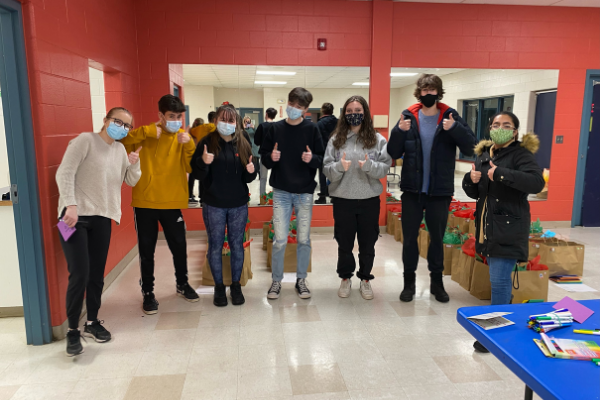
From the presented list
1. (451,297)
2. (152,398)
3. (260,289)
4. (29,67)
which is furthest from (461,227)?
(29,67)

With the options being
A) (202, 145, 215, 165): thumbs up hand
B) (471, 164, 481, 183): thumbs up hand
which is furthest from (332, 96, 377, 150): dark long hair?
(202, 145, 215, 165): thumbs up hand

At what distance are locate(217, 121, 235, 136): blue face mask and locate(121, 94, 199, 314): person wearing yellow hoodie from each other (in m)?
0.24

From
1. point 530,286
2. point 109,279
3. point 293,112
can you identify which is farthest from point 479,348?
point 109,279

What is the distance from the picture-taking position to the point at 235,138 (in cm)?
307

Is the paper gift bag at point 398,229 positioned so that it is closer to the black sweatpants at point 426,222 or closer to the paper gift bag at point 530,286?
the black sweatpants at point 426,222

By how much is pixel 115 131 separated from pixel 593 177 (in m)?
6.09

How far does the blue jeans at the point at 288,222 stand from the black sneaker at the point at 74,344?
1.44m

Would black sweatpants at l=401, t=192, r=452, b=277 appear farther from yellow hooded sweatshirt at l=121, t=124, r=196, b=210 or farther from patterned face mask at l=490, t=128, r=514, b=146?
yellow hooded sweatshirt at l=121, t=124, r=196, b=210

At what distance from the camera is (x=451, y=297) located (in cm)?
340

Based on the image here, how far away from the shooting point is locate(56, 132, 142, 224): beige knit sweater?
236 centimetres

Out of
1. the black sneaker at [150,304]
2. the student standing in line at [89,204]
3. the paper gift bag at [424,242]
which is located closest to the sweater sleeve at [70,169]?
the student standing in line at [89,204]

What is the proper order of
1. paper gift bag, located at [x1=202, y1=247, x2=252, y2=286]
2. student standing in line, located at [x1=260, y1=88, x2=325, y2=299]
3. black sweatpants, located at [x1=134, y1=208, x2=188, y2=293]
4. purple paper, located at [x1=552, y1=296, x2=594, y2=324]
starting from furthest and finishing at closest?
paper gift bag, located at [x1=202, y1=247, x2=252, y2=286]
student standing in line, located at [x1=260, y1=88, x2=325, y2=299]
black sweatpants, located at [x1=134, y1=208, x2=188, y2=293]
purple paper, located at [x1=552, y1=296, x2=594, y2=324]

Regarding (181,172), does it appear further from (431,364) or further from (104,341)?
(431,364)

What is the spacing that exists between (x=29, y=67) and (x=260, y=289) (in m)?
2.27
